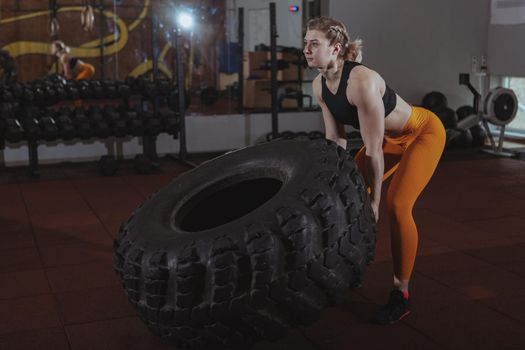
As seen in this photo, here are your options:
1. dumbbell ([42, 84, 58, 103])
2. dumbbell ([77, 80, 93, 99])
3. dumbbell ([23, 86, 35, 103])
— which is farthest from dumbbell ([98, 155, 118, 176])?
dumbbell ([23, 86, 35, 103])

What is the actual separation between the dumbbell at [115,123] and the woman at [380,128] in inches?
130

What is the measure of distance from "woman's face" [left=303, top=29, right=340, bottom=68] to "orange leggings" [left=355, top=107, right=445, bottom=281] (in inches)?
15.6

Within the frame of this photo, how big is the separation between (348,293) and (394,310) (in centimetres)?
21

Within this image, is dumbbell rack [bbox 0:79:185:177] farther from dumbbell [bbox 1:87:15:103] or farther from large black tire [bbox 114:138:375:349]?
large black tire [bbox 114:138:375:349]

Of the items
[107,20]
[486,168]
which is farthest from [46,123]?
[486,168]

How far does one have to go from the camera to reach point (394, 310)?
2373mm

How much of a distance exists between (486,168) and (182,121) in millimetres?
2554

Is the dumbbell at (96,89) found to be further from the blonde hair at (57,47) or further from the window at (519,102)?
the window at (519,102)

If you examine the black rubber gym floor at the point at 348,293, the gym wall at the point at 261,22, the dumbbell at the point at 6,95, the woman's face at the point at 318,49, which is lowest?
the black rubber gym floor at the point at 348,293

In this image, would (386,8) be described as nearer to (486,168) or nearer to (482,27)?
(482,27)

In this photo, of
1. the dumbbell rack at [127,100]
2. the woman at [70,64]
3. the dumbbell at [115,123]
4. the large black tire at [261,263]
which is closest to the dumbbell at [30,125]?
the dumbbell rack at [127,100]

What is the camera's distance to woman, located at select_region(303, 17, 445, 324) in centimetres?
217

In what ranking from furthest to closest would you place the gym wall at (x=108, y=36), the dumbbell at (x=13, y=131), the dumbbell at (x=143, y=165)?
the gym wall at (x=108, y=36), the dumbbell at (x=143, y=165), the dumbbell at (x=13, y=131)

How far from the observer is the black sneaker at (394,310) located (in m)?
2.35
